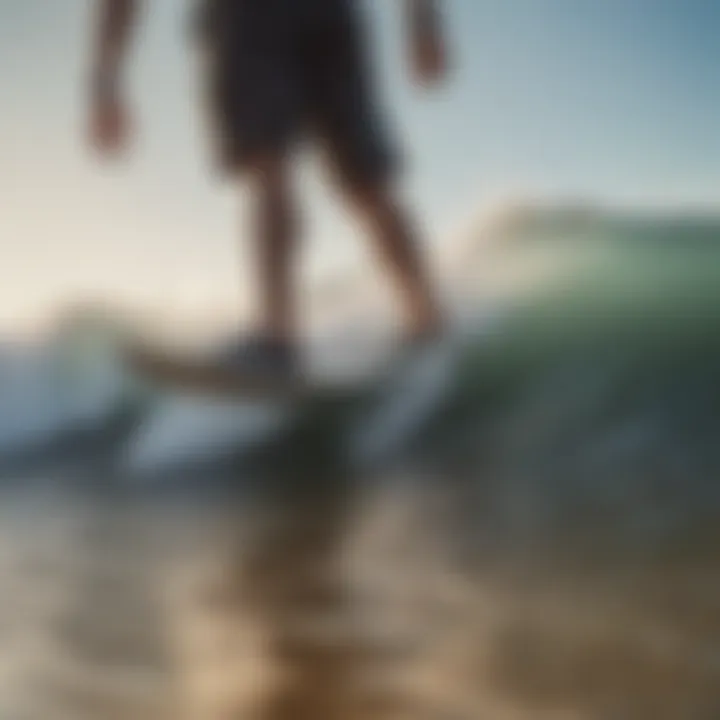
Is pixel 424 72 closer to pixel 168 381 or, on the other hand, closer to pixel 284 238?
pixel 284 238

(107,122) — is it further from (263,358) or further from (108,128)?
(263,358)

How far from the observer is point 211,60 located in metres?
0.99

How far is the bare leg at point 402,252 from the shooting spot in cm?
97

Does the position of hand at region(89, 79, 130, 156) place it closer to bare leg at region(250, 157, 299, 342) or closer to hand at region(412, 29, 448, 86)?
bare leg at region(250, 157, 299, 342)

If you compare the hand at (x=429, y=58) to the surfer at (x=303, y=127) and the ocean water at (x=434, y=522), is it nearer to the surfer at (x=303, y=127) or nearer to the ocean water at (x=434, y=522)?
the surfer at (x=303, y=127)

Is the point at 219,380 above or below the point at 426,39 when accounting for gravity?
below

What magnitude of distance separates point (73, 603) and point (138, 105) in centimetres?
37

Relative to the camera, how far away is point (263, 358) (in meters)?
0.98

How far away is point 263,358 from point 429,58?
0.25m

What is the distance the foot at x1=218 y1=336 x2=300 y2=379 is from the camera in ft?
3.21

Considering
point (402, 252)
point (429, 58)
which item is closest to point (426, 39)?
point (429, 58)

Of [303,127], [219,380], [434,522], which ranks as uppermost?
[303,127]

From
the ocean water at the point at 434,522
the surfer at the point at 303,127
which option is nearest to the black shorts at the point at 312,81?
the surfer at the point at 303,127

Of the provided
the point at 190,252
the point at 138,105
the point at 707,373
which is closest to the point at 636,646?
the point at 707,373
